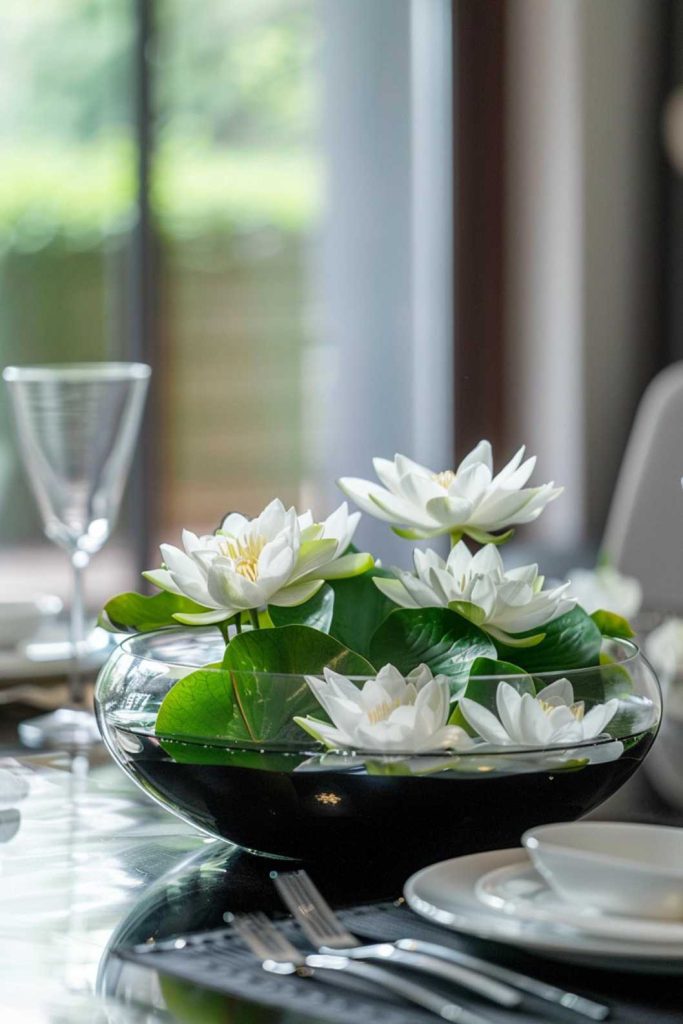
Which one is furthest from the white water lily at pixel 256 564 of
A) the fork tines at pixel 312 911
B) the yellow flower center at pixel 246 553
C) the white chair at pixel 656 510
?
the white chair at pixel 656 510

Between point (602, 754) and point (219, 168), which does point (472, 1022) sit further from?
point (219, 168)

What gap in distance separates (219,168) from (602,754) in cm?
321

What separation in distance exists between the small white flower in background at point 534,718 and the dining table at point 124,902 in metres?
0.07

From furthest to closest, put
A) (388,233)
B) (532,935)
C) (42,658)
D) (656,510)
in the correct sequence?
(388,233)
(656,510)
(42,658)
(532,935)

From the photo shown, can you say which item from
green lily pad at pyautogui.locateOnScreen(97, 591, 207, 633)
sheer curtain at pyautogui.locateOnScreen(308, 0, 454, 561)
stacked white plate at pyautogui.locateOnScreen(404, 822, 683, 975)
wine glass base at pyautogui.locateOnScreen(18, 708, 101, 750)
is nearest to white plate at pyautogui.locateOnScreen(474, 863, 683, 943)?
stacked white plate at pyautogui.locateOnScreen(404, 822, 683, 975)

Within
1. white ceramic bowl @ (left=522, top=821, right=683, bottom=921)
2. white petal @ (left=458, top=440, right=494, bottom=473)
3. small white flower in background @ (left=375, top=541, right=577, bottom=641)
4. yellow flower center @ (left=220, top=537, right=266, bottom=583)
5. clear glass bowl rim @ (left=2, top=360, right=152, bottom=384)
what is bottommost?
white ceramic bowl @ (left=522, top=821, right=683, bottom=921)

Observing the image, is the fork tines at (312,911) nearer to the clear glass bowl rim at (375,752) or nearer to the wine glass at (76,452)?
the clear glass bowl rim at (375,752)

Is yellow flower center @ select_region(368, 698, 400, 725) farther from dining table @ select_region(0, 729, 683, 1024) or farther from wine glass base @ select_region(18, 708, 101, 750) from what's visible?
wine glass base @ select_region(18, 708, 101, 750)

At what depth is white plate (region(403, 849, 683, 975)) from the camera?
0.43 m

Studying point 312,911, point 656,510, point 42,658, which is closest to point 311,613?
point 312,911

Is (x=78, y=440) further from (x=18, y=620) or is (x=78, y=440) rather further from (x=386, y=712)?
(x=386, y=712)

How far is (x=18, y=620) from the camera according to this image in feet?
3.48

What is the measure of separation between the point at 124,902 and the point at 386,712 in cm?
14

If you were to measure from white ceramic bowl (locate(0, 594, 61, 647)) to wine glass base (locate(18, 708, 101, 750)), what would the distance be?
16 cm
